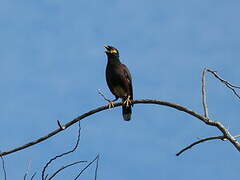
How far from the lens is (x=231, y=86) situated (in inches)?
132

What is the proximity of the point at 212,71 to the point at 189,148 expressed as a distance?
52cm

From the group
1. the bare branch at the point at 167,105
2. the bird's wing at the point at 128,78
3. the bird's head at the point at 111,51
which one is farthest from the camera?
the bird's head at the point at 111,51

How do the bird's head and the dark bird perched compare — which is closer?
the dark bird perched

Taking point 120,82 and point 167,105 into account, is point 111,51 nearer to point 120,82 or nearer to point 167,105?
point 120,82

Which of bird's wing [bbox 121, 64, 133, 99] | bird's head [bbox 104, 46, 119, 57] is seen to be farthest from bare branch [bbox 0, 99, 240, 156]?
bird's head [bbox 104, 46, 119, 57]

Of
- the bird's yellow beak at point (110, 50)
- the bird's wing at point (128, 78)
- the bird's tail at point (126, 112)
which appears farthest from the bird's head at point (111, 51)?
the bird's tail at point (126, 112)

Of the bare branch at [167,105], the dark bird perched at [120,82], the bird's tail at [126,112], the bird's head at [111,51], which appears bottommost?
the bare branch at [167,105]

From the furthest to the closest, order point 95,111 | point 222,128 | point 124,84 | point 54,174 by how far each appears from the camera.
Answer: point 124,84 < point 95,111 < point 222,128 < point 54,174

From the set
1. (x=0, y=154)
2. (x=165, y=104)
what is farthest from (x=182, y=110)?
(x=0, y=154)

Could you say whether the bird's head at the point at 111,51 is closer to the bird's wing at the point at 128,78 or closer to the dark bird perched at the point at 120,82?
the dark bird perched at the point at 120,82

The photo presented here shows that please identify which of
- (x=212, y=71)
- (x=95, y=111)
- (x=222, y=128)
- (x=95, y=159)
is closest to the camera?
(x=95, y=159)

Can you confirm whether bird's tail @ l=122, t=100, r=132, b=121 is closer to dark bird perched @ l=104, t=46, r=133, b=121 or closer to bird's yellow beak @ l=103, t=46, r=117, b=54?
dark bird perched @ l=104, t=46, r=133, b=121

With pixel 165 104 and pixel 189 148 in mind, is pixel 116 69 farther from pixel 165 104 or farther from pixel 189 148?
pixel 189 148

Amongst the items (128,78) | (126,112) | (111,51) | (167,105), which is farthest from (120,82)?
(167,105)
